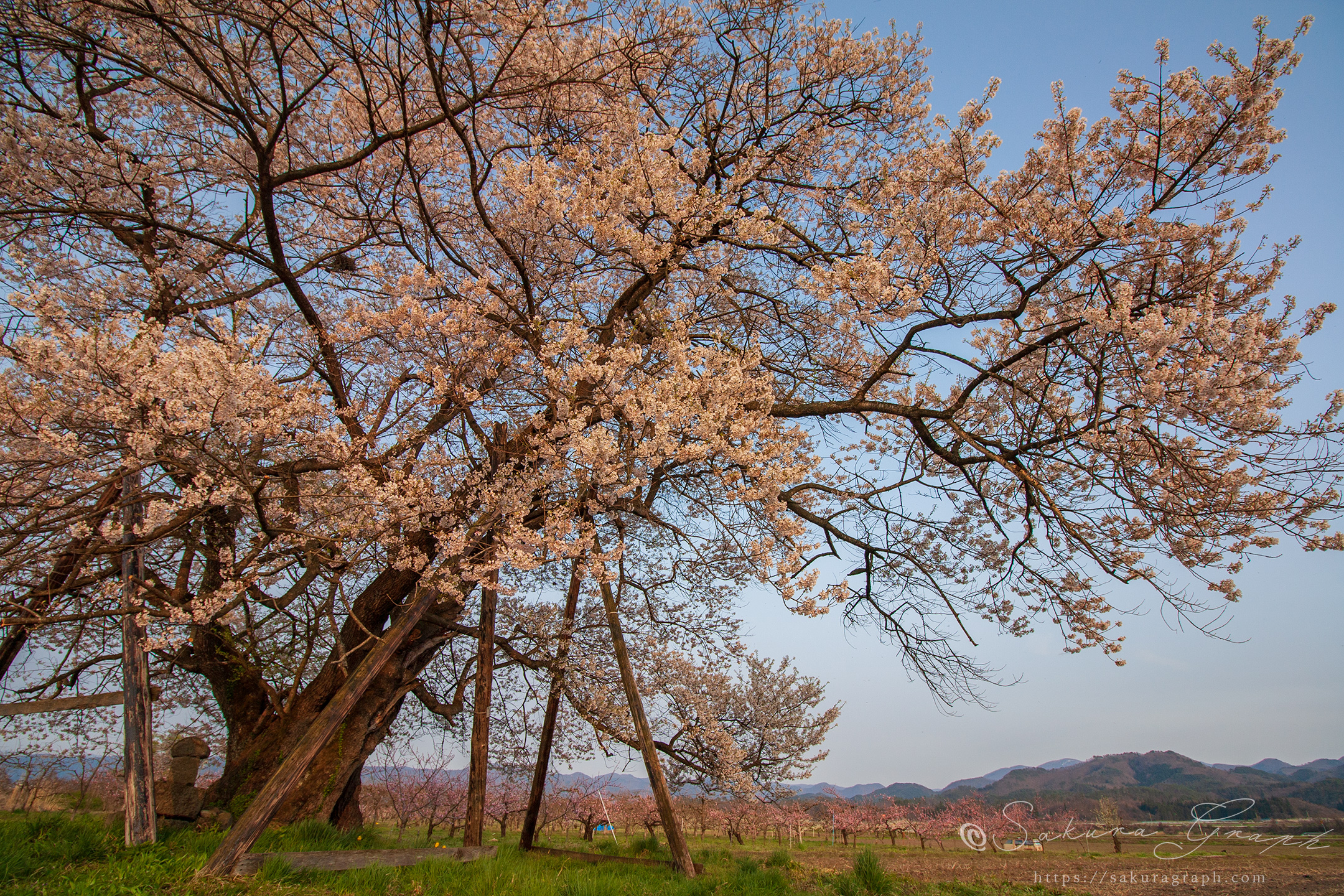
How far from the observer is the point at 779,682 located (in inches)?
463

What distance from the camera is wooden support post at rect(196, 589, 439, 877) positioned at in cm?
398

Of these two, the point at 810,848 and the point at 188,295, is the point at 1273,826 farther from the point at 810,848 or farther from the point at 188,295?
the point at 188,295

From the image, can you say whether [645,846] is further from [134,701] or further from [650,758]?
[134,701]

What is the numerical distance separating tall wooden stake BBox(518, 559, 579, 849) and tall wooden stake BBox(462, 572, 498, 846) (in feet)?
2.06

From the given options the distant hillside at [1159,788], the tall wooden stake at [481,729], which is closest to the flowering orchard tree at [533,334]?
the tall wooden stake at [481,729]

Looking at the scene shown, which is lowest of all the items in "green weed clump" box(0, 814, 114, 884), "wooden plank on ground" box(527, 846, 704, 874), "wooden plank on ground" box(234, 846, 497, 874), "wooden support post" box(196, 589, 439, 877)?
"wooden plank on ground" box(527, 846, 704, 874)

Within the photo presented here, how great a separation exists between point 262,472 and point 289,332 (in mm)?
3340

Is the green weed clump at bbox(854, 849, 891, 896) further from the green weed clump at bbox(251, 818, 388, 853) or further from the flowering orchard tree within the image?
the green weed clump at bbox(251, 818, 388, 853)

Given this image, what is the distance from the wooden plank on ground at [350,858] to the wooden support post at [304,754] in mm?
116

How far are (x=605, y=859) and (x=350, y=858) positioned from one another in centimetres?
285

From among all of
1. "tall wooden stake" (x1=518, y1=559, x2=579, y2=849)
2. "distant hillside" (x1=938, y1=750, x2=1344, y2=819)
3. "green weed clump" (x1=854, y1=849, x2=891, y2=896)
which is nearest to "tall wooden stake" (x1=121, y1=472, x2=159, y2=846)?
"tall wooden stake" (x1=518, y1=559, x2=579, y2=849)

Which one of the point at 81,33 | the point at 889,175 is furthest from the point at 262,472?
the point at 889,175

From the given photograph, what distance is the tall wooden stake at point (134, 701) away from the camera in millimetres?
4527

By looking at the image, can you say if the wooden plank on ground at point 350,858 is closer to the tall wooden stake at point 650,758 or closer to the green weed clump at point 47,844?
the green weed clump at point 47,844
